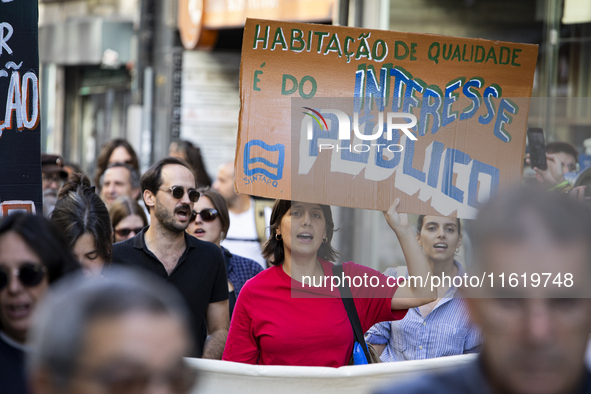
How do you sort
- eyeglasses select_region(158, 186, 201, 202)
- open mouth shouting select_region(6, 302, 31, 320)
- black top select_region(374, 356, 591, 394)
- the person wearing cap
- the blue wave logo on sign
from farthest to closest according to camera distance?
the person wearing cap
eyeglasses select_region(158, 186, 201, 202)
the blue wave logo on sign
open mouth shouting select_region(6, 302, 31, 320)
black top select_region(374, 356, 591, 394)

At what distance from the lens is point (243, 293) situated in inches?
136

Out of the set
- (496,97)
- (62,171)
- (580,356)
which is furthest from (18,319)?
(62,171)

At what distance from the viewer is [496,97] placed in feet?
12.2

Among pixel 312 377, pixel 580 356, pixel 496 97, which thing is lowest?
pixel 312 377

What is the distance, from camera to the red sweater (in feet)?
10.8

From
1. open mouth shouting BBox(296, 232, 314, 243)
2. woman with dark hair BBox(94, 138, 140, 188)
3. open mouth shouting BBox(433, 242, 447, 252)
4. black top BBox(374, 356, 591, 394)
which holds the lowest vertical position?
Result: open mouth shouting BBox(433, 242, 447, 252)

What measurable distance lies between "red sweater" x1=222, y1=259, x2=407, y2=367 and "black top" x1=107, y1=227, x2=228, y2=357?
60 cm

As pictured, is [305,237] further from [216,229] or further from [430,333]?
[216,229]

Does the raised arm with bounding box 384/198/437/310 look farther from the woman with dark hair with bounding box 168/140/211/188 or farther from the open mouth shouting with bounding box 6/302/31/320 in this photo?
the woman with dark hair with bounding box 168/140/211/188

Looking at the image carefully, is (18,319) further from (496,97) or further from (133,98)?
(133,98)

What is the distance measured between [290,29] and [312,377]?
170 centimetres

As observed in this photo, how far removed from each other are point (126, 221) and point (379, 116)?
217cm

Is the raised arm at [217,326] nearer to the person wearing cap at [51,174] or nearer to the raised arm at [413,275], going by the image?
the raised arm at [413,275]

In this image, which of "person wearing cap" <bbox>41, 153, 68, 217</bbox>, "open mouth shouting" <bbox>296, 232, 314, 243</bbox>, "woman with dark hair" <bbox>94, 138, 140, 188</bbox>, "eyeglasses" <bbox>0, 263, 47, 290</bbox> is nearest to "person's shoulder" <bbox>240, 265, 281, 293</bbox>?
"open mouth shouting" <bbox>296, 232, 314, 243</bbox>
